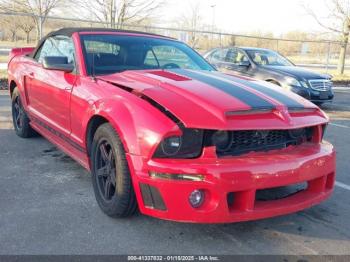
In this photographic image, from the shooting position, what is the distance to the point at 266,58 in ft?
36.0

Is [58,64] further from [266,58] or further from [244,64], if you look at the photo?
[266,58]

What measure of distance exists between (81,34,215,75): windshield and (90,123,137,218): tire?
0.86 metres

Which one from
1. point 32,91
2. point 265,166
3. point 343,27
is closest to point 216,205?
point 265,166

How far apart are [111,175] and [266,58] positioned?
8662 millimetres

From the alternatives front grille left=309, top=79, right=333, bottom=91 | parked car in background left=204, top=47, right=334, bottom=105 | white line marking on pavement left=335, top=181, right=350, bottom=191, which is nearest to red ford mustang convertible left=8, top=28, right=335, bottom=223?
white line marking on pavement left=335, top=181, right=350, bottom=191

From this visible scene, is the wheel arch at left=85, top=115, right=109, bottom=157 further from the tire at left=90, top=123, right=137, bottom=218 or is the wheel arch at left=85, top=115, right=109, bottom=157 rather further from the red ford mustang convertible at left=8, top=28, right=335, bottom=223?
the tire at left=90, top=123, right=137, bottom=218

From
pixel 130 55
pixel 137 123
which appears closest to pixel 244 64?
pixel 130 55

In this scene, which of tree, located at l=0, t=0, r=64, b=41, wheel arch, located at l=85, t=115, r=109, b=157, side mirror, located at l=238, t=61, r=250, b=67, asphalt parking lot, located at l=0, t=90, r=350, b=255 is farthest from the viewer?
tree, located at l=0, t=0, r=64, b=41

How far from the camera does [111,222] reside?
3148mm

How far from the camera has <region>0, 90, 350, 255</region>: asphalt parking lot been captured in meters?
2.80

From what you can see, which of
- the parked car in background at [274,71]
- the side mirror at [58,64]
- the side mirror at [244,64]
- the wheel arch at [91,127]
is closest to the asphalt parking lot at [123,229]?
the wheel arch at [91,127]

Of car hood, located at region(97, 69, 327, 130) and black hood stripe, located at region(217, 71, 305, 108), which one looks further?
black hood stripe, located at region(217, 71, 305, 108)

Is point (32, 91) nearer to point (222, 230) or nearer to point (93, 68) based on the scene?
point (93, 68)

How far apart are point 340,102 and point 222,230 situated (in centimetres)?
968
